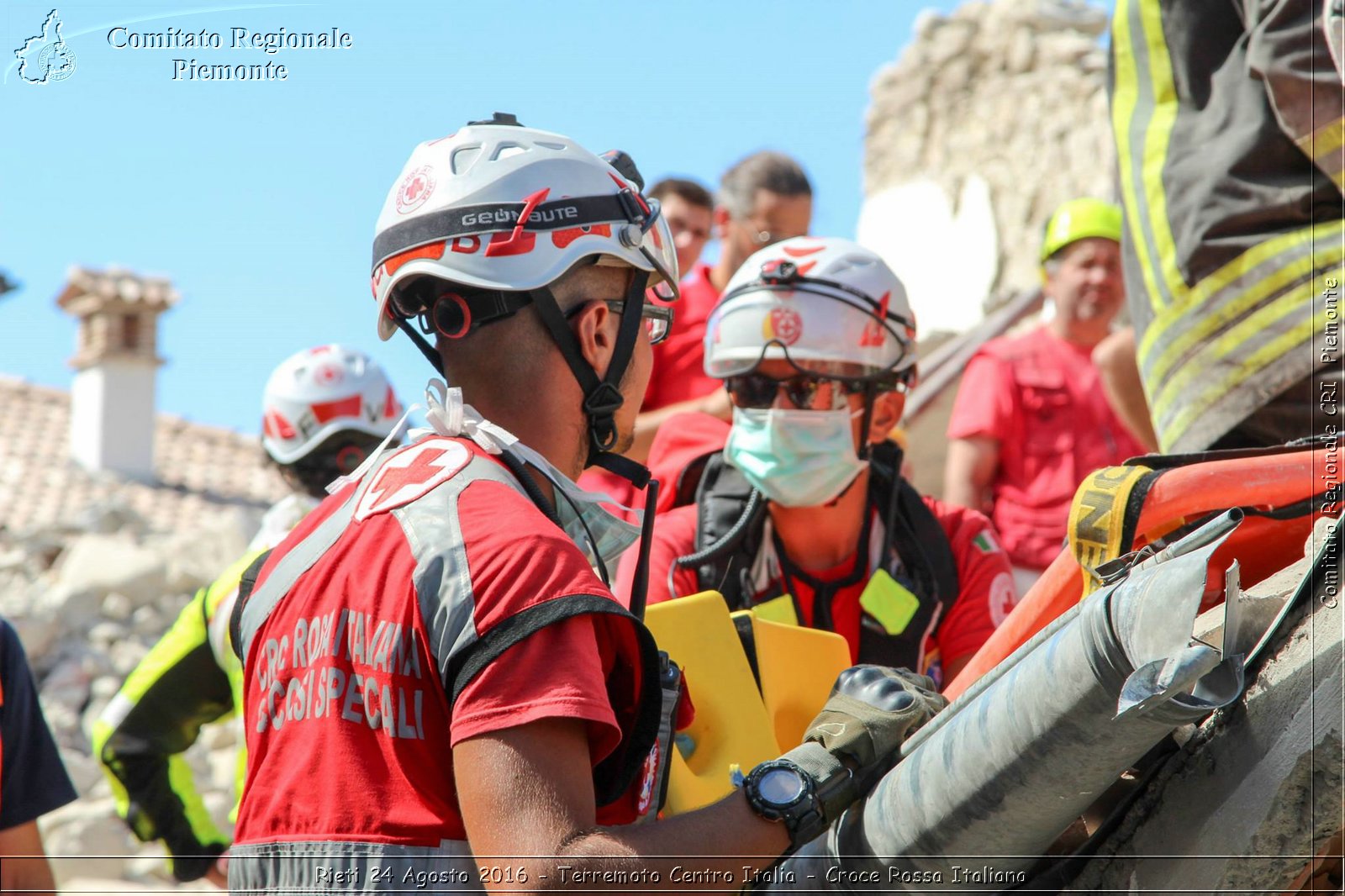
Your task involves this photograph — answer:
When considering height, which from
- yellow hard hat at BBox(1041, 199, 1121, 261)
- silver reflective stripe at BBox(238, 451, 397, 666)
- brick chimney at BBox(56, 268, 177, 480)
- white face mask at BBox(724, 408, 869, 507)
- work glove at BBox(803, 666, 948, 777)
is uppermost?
yellow hard hat at BBox(1041, 199, 1121, 261)

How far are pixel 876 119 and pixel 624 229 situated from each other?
1811cm

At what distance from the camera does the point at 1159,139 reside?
330 cm

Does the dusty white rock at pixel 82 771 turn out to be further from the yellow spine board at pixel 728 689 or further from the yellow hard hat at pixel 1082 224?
the yellow spine board at pixel 728 689

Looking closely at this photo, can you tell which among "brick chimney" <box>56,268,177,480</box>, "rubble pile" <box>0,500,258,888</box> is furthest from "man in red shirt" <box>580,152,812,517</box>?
"brick chimney" <box>56,268,177,480</box>

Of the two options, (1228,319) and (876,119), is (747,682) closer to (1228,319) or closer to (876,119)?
(1228,319)

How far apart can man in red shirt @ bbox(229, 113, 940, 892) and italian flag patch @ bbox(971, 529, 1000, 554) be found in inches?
73.2

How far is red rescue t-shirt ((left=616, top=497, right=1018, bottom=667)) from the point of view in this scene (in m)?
4.23

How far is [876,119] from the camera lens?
20.1 metres

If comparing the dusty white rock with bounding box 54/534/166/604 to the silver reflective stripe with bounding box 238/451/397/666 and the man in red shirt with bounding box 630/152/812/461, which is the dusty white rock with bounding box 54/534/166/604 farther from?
the silver reflective stripe with bounding box 238/451/397/666

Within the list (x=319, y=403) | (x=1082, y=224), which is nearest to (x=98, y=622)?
(x=319, y=403)

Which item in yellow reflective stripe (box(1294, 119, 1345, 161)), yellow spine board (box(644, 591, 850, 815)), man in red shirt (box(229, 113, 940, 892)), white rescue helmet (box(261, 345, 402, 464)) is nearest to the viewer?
man in red shirt (box(229, 113, 940, 892))

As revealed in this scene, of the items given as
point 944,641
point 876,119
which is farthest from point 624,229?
point 876,119

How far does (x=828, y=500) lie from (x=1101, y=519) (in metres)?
1.87

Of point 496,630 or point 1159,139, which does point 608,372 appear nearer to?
point 496,630
